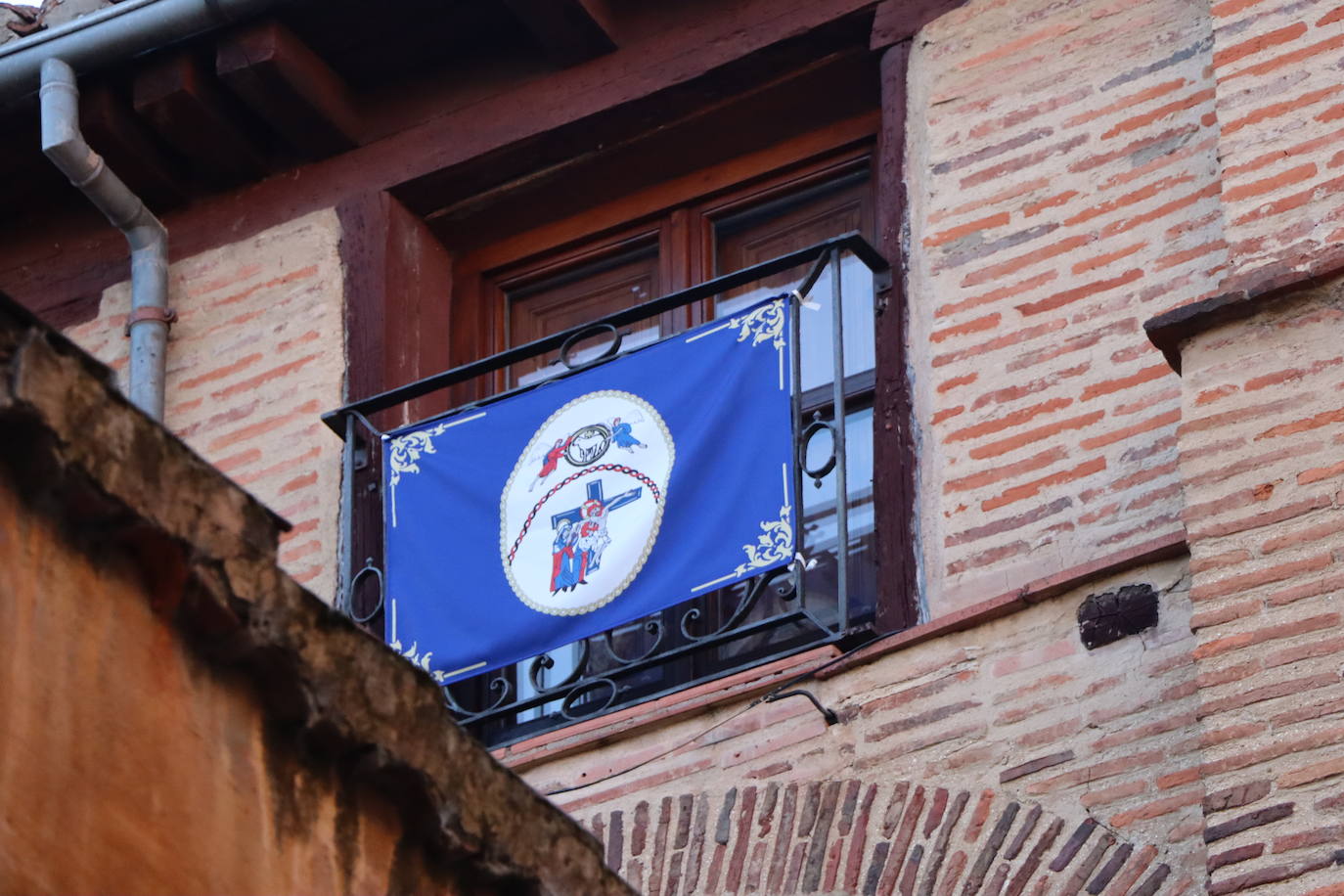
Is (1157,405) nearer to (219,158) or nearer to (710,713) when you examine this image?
(710,713)

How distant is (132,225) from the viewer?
8891 mm

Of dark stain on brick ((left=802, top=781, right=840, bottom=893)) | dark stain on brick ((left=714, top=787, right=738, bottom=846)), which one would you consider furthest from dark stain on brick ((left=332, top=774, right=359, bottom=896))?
dark stain on brick ((left=714, top=787, right=738, bottom=846))

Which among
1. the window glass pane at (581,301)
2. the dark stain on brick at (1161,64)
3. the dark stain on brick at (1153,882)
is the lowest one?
the dark stain on brick at (1153,882)

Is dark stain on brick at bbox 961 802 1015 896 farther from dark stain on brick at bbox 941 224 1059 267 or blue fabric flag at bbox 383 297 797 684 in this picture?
dark stain on brick at bbox 941 224 1059 267

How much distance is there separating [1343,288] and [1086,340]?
3.70 ft

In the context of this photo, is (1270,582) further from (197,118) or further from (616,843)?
(197,118)

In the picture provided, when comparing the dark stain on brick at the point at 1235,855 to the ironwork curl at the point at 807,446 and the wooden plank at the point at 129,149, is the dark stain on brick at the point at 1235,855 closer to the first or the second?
the ironwork curl at the point at 807,446

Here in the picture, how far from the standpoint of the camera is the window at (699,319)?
7.42 meters

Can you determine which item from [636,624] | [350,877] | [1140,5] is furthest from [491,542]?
[350,877]

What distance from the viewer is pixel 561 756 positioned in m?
7.34

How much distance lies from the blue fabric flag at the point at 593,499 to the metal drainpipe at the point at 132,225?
112cm

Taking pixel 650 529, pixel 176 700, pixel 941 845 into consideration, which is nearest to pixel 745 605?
pixel 650 529

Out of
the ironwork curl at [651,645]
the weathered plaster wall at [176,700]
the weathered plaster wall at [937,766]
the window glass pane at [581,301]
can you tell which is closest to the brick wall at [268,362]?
the window glass pane at [581,301]

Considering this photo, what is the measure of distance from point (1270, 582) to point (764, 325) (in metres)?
1.98
